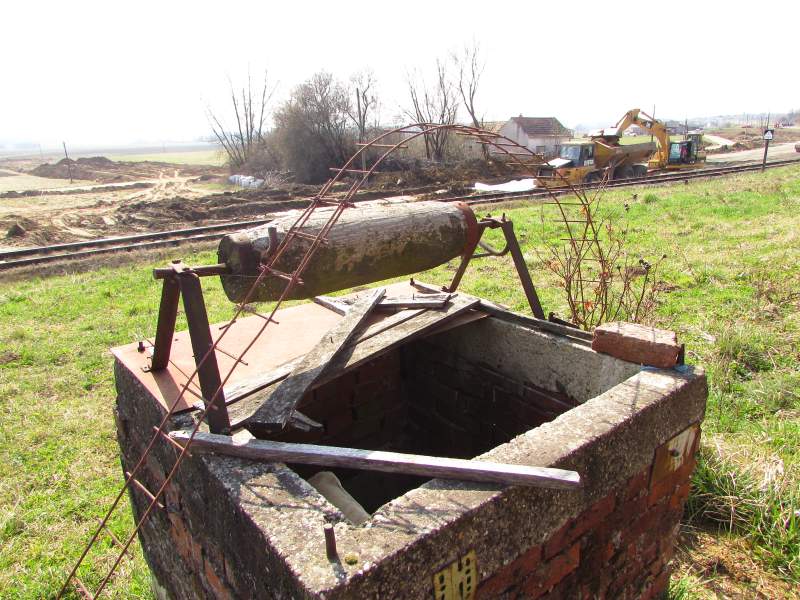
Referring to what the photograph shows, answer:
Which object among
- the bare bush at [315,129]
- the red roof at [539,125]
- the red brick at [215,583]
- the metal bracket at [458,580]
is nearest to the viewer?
the metal bracket at [458,580]

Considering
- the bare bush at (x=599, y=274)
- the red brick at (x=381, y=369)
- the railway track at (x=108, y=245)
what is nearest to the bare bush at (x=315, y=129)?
the railway track at (x=108, y=245)

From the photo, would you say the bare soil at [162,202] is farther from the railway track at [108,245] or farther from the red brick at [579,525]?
the red brick at [579,525]

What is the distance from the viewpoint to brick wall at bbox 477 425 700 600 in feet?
6.44

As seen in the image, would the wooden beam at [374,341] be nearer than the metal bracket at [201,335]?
No

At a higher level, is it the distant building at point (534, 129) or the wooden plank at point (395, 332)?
the distant building at point (534, 129)

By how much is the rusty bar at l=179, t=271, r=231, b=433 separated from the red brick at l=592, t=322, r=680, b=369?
1838mm

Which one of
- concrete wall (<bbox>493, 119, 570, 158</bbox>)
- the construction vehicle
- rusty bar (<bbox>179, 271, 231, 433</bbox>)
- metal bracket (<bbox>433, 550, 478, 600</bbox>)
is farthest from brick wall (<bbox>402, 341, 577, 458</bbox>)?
concrete wall (<bbox>493, 119, 570, 158</bbox>)

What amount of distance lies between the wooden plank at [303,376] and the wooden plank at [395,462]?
231 millimetres

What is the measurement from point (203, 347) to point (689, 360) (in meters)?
4.69

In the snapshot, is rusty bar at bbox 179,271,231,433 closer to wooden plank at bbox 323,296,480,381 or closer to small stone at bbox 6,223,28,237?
wooden plank at bbox 323,296,480,381

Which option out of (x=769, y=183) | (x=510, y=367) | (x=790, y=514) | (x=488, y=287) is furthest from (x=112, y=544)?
(x=769, y=183)

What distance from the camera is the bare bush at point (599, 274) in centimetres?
427

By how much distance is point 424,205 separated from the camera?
2.84m

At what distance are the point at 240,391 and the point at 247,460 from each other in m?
0.57
